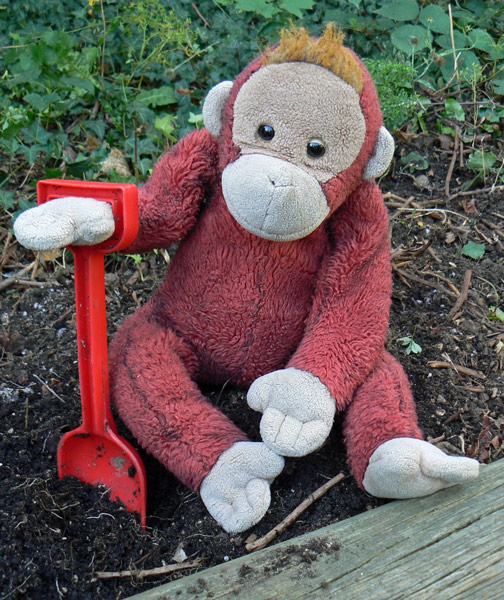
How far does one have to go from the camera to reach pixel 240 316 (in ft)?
5.21

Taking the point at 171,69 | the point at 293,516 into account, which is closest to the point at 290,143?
the point at 293,516

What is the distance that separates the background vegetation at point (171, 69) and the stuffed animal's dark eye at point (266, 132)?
3.38 feet

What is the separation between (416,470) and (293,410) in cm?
25

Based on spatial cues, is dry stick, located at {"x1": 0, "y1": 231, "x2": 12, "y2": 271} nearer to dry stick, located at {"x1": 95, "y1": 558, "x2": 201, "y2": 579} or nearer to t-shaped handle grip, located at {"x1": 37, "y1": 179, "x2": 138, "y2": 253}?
t-shaped handle grip, located at {"x1": 37, "y1": 179, "x2": 138, "y2": 253}

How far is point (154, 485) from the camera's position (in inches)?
63.9

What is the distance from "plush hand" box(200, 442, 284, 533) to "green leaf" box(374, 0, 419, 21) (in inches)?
80.0

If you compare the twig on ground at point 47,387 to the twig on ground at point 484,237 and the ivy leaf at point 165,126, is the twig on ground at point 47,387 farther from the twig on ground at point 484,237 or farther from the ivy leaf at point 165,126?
the twig on ground at point 484,237

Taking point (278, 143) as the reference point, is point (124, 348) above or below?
below

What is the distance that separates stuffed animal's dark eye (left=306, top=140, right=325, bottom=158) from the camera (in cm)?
138

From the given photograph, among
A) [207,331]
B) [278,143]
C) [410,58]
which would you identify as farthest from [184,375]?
[410,58]

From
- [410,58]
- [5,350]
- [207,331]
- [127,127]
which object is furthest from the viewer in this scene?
[410,58]

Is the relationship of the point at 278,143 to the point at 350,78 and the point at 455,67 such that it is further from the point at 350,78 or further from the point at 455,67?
the point at 455,67

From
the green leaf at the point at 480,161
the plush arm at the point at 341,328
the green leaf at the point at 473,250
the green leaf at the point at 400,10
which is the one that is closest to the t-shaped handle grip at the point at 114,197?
the plush arm at the point at 341,328

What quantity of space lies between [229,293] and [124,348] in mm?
280
